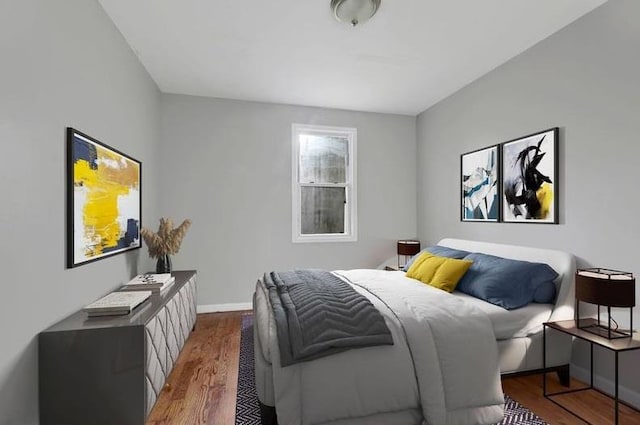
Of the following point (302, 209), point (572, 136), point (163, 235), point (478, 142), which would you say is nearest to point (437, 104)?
point (478, 142)

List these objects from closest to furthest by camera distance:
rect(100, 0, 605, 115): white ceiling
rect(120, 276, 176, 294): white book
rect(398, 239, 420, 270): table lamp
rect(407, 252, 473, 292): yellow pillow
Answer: rect(100, 0, 605, 115): white ceiling < rect(120, 276, 176, 294): white book < rect(407, 252, 473, 292): yellow pillow < rect(398, 239, 420, 270): table lamp

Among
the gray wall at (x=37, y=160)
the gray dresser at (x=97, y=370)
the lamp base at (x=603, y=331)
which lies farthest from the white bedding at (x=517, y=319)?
the gray wall at (x=37, y=160)

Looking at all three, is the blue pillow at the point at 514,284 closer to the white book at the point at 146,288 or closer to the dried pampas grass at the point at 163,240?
the white book at the point at 146,288

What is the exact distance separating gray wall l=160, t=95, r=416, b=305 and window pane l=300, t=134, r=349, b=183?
0.22m

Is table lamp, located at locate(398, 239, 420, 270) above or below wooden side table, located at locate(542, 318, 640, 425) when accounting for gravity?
above

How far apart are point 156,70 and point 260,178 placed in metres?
1.59

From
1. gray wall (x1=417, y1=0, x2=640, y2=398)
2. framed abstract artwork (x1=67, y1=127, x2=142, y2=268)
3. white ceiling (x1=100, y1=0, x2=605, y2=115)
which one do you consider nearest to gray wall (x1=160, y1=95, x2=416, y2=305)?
white ceiling (x1=100, y1=0, x2=605, y2=115)

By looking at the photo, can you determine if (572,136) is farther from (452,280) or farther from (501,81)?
(452,280)

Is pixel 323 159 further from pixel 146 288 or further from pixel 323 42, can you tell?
pixel 146 288

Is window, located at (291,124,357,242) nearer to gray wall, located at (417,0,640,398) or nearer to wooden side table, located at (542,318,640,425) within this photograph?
gray wall, located at (417,0,640,398)

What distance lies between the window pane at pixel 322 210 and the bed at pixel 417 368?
7.06 feet

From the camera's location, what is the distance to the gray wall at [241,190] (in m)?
3.85

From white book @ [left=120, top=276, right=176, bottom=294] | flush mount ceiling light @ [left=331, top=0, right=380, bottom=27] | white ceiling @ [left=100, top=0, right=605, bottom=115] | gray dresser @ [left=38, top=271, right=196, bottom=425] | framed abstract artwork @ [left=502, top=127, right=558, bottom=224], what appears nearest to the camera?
gray dresser @ [left=38, top=271, right=196, bottom=425]

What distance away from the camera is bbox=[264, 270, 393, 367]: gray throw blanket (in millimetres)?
Result: 1658
